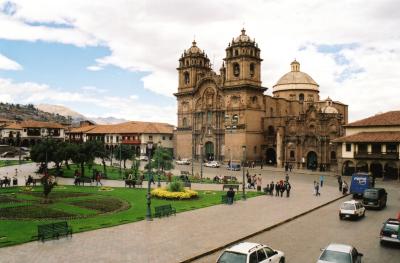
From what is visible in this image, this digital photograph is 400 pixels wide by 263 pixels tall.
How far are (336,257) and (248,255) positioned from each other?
3.20 meters

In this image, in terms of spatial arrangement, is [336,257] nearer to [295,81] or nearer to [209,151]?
[209,151]

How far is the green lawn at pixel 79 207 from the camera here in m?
20.3

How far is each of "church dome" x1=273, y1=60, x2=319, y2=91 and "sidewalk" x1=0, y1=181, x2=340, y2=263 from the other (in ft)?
206

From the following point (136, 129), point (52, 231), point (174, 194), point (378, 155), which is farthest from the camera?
point (136, 129)

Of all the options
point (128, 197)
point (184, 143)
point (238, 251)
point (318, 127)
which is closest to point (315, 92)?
point (318, 127)

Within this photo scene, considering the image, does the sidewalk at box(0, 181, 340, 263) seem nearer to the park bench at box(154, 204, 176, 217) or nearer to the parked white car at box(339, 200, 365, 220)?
the park bench at box(154, 204, 176, 217)

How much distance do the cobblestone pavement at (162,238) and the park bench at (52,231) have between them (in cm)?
32

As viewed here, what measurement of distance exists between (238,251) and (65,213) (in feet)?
46.7

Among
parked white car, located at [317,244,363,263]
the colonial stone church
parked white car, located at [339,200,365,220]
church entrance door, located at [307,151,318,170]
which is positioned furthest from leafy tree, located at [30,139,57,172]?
church entrance door, located at [307,151,318,170]

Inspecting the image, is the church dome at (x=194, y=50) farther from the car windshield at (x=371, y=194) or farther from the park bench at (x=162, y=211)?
the park bench at (x=162, y=211)

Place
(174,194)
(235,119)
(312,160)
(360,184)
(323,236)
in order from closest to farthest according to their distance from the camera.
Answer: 1. (323,236)
2. (174,194)
3. (360,184)
4. (312,160)
5. (235,119)

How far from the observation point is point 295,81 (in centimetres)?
8819

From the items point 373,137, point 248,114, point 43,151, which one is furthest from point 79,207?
point 248,114

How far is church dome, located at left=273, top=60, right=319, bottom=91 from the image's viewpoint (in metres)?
88.0
